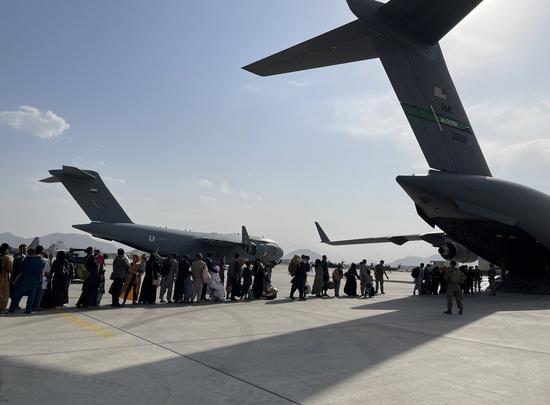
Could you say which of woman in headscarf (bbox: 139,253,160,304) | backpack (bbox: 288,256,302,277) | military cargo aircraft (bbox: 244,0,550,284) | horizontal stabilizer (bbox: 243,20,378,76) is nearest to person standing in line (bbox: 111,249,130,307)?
woman in headscarf (bbox: 139,253,160,304)

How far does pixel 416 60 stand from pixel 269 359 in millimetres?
11220

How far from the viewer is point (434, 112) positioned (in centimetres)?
1405

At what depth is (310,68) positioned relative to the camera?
1361 cm

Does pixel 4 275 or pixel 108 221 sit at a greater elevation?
pixel 108 221

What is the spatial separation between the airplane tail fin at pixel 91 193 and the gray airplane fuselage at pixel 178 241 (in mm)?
518

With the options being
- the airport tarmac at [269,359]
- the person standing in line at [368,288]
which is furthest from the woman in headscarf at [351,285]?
the airport tarmac at [269,359]

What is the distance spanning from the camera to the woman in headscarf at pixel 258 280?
14.1 meters

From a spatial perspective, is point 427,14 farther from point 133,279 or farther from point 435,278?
point 133,279

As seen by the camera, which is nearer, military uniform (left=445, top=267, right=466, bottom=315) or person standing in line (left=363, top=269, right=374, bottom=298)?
military uniform (left=445, top=267, right=466, bottom=315)

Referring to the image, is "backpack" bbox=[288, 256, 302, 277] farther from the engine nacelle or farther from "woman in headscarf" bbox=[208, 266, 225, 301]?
the engine nacelle

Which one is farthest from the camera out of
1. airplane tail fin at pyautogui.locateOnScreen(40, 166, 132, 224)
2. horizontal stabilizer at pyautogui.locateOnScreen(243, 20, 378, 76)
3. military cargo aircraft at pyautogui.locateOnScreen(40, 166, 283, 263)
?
military cargo aircraft at pyautogui.locateOnScreen(40, 166, 283, 263)

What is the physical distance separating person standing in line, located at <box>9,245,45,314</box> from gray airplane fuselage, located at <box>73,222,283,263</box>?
12096 mm

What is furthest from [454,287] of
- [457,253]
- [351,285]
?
[457,253]

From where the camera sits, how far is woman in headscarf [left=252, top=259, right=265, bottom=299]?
14.1 m
